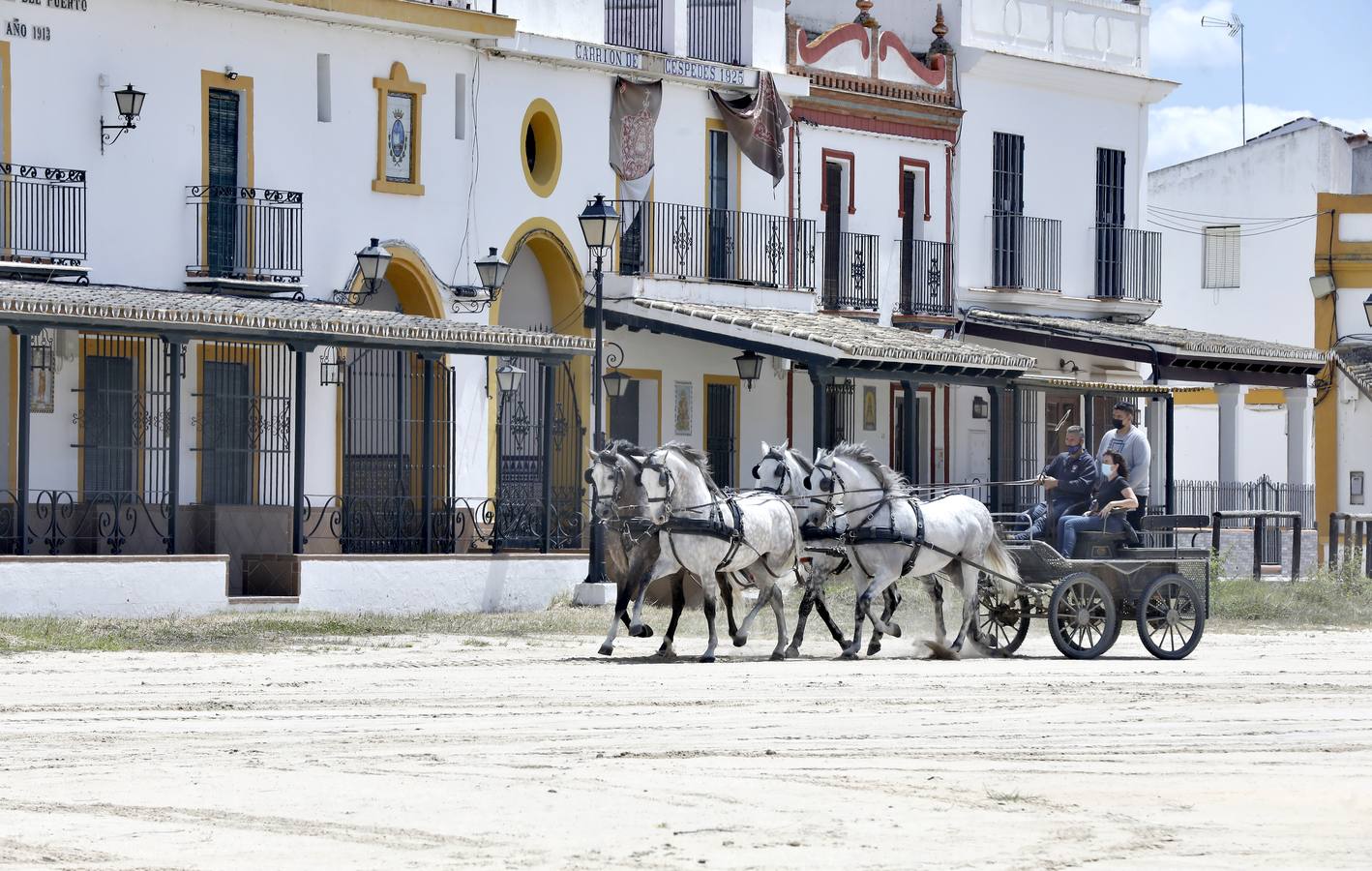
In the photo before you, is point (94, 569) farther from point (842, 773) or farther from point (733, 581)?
point (842, 773)

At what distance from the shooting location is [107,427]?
2412 centimetres

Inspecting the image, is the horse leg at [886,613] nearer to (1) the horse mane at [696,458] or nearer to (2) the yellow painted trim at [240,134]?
(1) the horse mane at [696,458]

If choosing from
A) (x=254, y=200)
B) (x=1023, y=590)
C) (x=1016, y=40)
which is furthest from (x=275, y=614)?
Answer: (x=1016, y=40)

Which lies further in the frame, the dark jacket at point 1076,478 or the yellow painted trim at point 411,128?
the yellow painted trim at point 411,128

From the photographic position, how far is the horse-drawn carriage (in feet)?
63.4

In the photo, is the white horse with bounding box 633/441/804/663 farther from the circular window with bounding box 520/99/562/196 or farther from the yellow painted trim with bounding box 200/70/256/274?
the circular window with bounding box 520/99/562/196

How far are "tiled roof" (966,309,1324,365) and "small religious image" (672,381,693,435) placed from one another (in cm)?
520

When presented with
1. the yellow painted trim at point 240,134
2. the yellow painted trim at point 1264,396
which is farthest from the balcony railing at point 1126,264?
the yellow painted trim at point 240,134

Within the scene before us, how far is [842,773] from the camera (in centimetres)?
1167

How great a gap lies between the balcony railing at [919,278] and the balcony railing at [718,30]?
4216 mm

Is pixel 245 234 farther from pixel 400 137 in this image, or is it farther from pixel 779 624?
pixel 779 624

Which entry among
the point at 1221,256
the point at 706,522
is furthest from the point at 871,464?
the point at 1221,256

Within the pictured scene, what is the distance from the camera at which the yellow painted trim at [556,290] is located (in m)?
27.9

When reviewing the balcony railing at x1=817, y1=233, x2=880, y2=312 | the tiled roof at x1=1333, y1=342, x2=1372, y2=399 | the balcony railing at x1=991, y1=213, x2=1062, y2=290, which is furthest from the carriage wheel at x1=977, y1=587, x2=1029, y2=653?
the tiled roof at x1=1333, y1=342, x2=1372, y2=399
